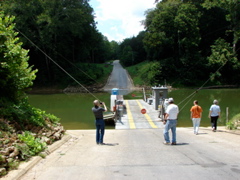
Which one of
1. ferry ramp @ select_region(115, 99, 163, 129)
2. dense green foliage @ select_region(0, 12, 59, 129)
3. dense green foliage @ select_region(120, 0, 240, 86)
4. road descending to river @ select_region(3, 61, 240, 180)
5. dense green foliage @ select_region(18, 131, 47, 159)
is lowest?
ferry ramp @ select_region(115, 99, 163, 129)

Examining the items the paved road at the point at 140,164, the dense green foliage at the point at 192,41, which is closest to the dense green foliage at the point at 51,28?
the dense green foliage at the point at 192,41

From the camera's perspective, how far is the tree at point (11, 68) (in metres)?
9.04

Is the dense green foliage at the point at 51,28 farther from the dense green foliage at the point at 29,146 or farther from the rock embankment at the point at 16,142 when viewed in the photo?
the dense green foliage at the point at 29,146

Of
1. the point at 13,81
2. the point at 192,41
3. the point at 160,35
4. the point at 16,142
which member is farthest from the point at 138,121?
the point at 192,41

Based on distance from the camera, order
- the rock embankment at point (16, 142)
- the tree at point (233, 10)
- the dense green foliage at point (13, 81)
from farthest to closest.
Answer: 1. the tree at point (233, 10)
2. the dense green foliage at point (13, 81)
3. the rock embankment at point (16, 142)

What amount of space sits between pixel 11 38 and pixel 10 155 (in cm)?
564

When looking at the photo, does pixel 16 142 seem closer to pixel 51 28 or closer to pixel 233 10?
pixel 51 28

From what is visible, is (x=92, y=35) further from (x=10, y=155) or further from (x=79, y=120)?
(x=10, y=155)

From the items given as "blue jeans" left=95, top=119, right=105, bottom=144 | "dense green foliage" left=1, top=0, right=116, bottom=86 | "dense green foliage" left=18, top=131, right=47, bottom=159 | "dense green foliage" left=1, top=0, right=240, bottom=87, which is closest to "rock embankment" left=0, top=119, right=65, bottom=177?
"dense green foliage" left=18, top=131, right=47, bottom=159

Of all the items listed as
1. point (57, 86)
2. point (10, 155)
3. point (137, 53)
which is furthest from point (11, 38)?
point (137, 53)

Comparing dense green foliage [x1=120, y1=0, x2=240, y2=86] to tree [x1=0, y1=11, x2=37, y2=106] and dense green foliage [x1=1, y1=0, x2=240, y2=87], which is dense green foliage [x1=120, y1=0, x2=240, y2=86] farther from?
tree [x1=0, y1=11, x2=37, y2=106]

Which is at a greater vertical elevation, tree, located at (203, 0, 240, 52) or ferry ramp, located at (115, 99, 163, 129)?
tree, located at (203, 0, 240, 52)

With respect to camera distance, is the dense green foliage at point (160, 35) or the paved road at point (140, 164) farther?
the dense green foliage at point (160, 35)

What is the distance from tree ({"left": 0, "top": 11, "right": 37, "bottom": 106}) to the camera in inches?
356
